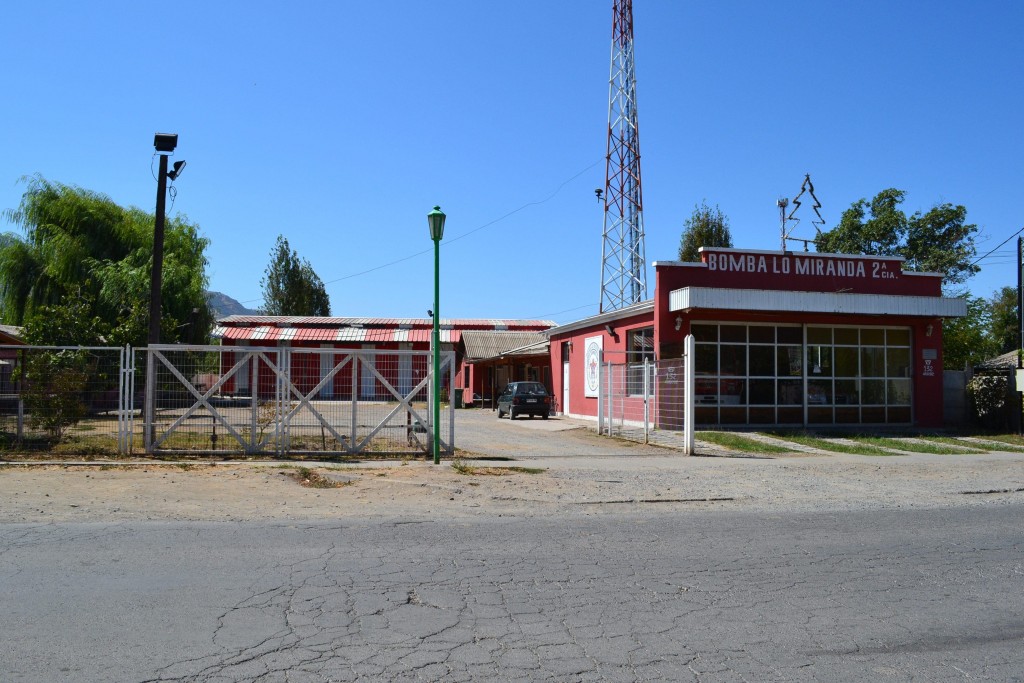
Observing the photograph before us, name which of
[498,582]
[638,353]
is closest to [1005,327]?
[638,353]

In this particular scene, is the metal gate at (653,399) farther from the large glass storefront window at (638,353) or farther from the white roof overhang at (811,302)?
the white roof overhang at (811,302)

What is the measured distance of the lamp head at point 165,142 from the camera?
16391 millimetres

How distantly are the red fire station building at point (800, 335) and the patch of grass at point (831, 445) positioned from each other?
2261 mm

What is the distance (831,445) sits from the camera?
64.5 feet

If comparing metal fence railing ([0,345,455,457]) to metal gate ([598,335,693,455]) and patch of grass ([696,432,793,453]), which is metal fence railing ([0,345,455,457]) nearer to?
metal gate ([598,335,693,455])

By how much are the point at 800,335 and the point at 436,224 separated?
14152 mm

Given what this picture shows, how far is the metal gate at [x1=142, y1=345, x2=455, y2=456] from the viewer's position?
14750 millimetres

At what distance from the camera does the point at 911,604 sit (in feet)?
20.0

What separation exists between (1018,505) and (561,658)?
365 inches

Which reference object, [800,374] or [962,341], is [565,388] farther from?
[962,341]

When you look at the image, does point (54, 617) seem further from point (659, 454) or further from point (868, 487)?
point (659, 454)

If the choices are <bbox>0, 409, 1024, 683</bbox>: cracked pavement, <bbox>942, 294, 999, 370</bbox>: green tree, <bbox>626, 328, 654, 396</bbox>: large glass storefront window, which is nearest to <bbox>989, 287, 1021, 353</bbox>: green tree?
<bbox>942, 294, 999, 370</bbox>: green tree

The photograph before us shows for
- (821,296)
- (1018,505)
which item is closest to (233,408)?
(1018,505)

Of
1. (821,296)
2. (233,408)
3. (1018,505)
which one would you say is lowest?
(1018,505)
